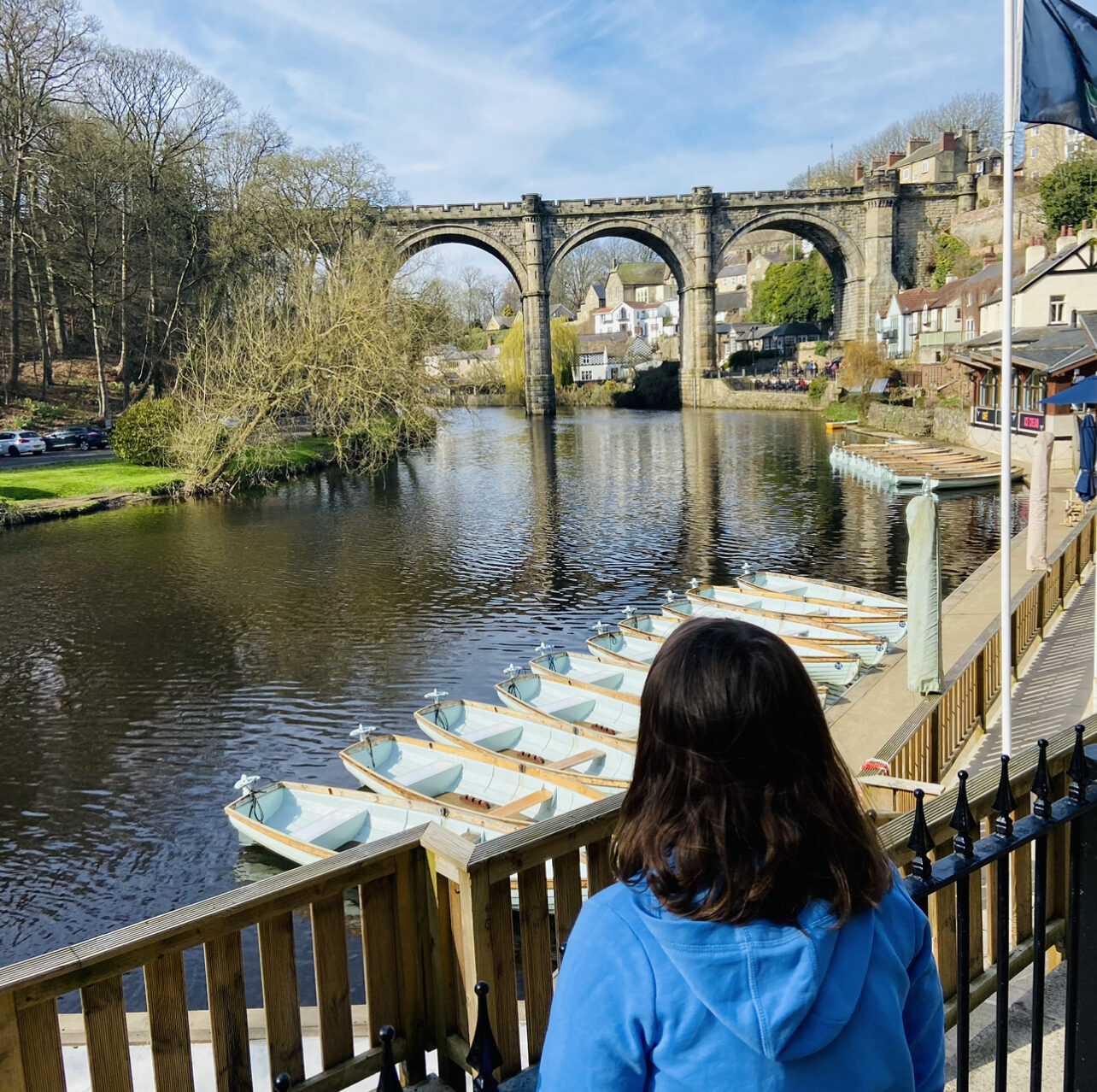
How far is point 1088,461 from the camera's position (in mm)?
19859

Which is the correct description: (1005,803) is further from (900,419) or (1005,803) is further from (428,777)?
(900,419)

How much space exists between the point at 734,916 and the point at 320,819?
8.17m

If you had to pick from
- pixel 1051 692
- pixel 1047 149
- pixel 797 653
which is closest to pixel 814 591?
pixel 797 653

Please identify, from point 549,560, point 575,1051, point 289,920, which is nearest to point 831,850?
point 575,1051

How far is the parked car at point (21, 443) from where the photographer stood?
38.4 metres

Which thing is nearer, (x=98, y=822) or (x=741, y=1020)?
(x=741, y=1020)

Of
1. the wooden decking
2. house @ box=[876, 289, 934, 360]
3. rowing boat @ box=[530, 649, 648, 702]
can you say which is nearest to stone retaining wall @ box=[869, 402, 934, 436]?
house @ box=[876, 289, 934, 360]

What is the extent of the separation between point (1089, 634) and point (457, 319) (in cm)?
3048

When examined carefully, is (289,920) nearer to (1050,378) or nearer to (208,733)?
(208,733)

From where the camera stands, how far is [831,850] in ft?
5.43

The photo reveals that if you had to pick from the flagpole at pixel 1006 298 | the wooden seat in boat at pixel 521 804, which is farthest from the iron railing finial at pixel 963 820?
the wooden seat in boat at pixel 521 804

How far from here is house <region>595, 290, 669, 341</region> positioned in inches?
4621

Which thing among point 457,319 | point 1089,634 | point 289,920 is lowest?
point 1089,634

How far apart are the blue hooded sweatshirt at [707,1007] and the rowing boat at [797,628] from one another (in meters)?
10.0
